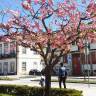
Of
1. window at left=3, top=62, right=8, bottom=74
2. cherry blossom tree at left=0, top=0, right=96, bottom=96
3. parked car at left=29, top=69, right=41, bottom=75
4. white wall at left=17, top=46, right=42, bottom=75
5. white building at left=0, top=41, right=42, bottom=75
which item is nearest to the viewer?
cherry blossom tree at left=0, top=0, right=96, bottom=96

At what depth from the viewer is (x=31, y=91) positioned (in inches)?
829

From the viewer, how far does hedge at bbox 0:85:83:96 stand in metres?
18.6

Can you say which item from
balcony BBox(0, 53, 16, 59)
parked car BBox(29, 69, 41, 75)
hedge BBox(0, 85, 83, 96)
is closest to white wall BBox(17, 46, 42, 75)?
balcony BBox(0, 53, 16, 59)

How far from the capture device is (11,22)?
16.6 meters

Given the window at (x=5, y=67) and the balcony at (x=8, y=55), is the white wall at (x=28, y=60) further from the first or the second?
the window at (x=5, y=67)

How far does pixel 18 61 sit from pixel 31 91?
4507cm

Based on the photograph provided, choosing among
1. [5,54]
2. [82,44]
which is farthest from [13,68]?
[82,44]

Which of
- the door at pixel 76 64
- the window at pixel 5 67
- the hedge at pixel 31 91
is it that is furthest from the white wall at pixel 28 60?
the hedge at pixel 31 91

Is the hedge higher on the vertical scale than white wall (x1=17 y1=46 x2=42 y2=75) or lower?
lower

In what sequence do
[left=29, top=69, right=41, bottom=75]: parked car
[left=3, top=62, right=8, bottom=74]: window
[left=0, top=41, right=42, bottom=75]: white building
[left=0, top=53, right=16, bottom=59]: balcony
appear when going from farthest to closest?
[left=3, top=62, right=8, bottom=74]: window < [left=0, top=53, right=16, bottom=59]: balcony < [left=0, top=41, right=42, bottom=75]: white building < [left=29, top=69, right=41, bottom=75]: parked car

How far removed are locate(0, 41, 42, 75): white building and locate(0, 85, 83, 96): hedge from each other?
4135 centimetres

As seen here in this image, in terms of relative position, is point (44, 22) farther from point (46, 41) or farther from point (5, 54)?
point (5, 54)

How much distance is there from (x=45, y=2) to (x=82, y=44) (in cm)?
316

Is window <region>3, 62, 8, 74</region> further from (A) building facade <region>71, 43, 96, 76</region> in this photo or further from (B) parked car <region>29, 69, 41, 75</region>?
(A) building facade <region>71, 43, 96, 76</region>
